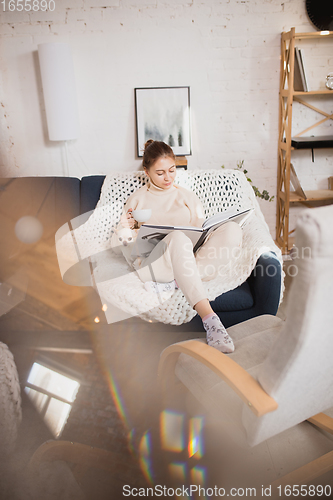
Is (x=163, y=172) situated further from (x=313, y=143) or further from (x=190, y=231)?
(x=313, y=143)

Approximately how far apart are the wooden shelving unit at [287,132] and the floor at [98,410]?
1.13 m

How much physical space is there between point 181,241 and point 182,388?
1.96 ft

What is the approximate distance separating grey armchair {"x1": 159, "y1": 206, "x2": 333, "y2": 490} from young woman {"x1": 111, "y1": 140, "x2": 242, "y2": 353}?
0.54ft

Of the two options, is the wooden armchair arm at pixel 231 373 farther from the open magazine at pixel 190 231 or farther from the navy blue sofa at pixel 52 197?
the navy blue sofa at pixel 52 197

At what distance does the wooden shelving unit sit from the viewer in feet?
8.61

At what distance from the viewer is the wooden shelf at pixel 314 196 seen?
2844mm

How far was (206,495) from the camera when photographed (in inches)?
43.9

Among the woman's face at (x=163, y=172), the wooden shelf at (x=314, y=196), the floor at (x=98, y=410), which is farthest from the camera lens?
the wooden shelf at (x=314, y=196)

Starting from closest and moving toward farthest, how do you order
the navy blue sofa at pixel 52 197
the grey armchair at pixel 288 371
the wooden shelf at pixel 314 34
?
the grey armchair at pixel 288 371 < the navy blue sofa at pixel 52 197 < the wooden shelf at pixel 314 34

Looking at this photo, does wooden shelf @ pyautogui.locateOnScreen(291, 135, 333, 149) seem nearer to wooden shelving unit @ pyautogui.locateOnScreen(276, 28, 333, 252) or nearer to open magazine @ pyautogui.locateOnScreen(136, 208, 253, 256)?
wooden shelving unit @ pyautogui.locateOnScreen(276, 28, 333, 252)

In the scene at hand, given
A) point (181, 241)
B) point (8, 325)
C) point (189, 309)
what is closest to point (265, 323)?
point (189, 309)

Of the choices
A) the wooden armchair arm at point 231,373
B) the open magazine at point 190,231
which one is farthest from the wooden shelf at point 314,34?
the wooden armchair arm at point 231,373

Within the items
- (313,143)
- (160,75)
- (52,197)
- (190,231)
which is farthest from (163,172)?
(313,143)

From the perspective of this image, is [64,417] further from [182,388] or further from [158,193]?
[158,193]
